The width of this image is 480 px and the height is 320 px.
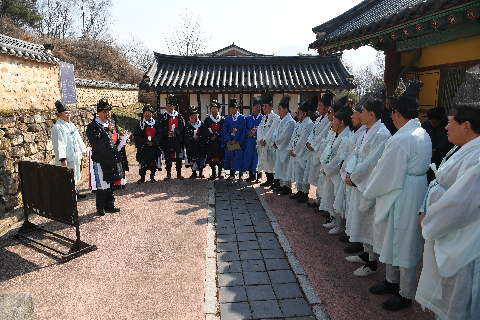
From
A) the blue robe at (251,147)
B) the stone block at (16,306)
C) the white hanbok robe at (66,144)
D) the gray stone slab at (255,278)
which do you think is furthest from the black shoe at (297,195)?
the stone block at (16,306)

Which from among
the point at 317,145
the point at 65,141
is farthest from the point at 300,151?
the point at 65,141

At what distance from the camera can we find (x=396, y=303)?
3.42 meters

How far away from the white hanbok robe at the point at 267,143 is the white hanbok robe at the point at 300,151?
0.70m

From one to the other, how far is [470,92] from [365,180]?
1.59 meters

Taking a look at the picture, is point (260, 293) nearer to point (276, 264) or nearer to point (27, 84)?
point (276, 264)

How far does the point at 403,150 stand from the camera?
127 inches

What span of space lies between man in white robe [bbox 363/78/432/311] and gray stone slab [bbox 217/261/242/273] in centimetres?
188

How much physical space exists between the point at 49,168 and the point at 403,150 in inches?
197


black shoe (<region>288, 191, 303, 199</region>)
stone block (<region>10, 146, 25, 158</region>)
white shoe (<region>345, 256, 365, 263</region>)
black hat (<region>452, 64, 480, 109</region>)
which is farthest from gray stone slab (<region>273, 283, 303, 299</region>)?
stone block (<region>10, 146, 25, 158</region>)

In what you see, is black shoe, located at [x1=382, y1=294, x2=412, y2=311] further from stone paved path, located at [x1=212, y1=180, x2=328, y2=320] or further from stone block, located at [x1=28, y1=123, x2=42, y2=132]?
stone block, located at [x1=28, y1=123, x2=42, y2=132]

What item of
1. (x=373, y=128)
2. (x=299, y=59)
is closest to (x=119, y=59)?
(x=299, y=59)

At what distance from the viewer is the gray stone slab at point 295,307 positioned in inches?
134

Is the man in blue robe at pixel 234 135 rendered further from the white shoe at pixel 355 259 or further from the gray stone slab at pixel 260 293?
the gray stone slab at pixel 260 293

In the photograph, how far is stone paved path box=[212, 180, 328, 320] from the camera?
348 centimetres
